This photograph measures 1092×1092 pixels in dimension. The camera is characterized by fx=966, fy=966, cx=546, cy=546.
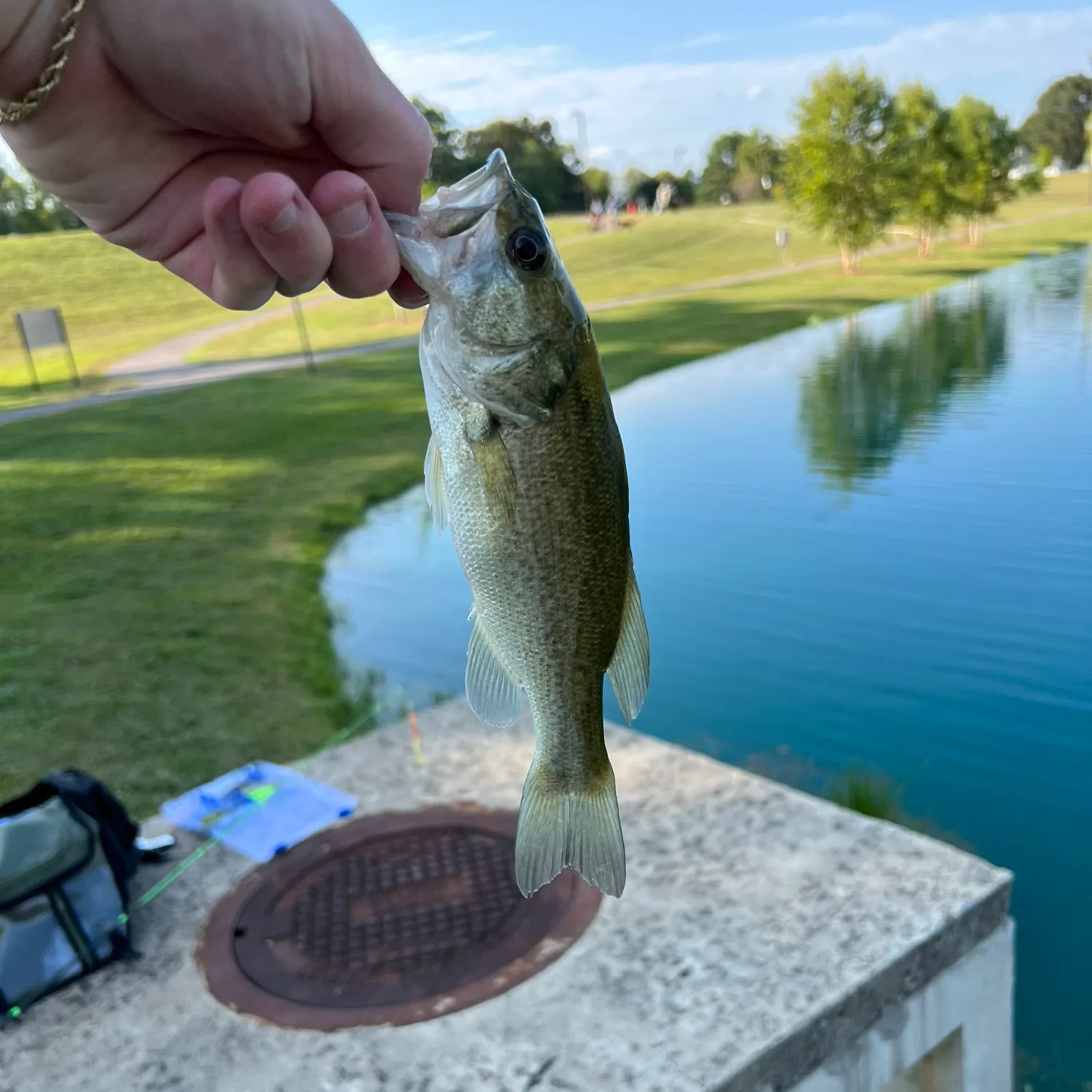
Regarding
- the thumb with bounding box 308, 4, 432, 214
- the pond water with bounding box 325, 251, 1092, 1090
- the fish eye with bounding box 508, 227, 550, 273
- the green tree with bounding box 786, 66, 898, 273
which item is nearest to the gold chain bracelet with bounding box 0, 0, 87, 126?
the thumb with bounding box 308, 4, 432, 214

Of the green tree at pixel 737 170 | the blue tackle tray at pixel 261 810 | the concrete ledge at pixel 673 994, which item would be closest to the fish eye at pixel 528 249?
the concrete ledge at pixel 673 994

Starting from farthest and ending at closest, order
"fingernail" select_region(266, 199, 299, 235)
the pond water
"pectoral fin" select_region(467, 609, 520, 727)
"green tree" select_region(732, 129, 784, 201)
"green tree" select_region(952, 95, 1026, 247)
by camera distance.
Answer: "green tree" select_region(732, 129, 784, 201)
"green tree" select_region(952, 95, 1026, 247)
the pond water
"pectoral fin" select_region(467, 609, 520, 727)
"fingernail" select_region(266, 199, 299, 235)

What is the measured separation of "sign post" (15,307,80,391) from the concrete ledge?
12.7 meters

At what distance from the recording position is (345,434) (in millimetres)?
10945

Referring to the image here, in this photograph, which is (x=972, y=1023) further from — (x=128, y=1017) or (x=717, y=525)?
(x=717, y=525)

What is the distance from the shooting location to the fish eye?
4.36 ft

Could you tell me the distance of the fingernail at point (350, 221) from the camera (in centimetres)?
126

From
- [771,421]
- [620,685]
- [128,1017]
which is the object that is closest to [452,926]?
[128,1017]

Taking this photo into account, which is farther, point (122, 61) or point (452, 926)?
point (452, 926)

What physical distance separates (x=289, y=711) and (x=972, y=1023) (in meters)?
3.31

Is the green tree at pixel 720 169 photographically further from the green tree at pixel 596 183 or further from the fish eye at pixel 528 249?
the fish eye at pixel 528 249

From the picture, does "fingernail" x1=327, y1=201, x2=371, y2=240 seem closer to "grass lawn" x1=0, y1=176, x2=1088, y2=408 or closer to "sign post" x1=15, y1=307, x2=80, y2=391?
"grass lawn" x1=0, y1=176, x2=1088, y2=408

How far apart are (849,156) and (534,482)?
29.0 m

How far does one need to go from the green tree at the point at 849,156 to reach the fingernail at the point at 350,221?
28024 mm
